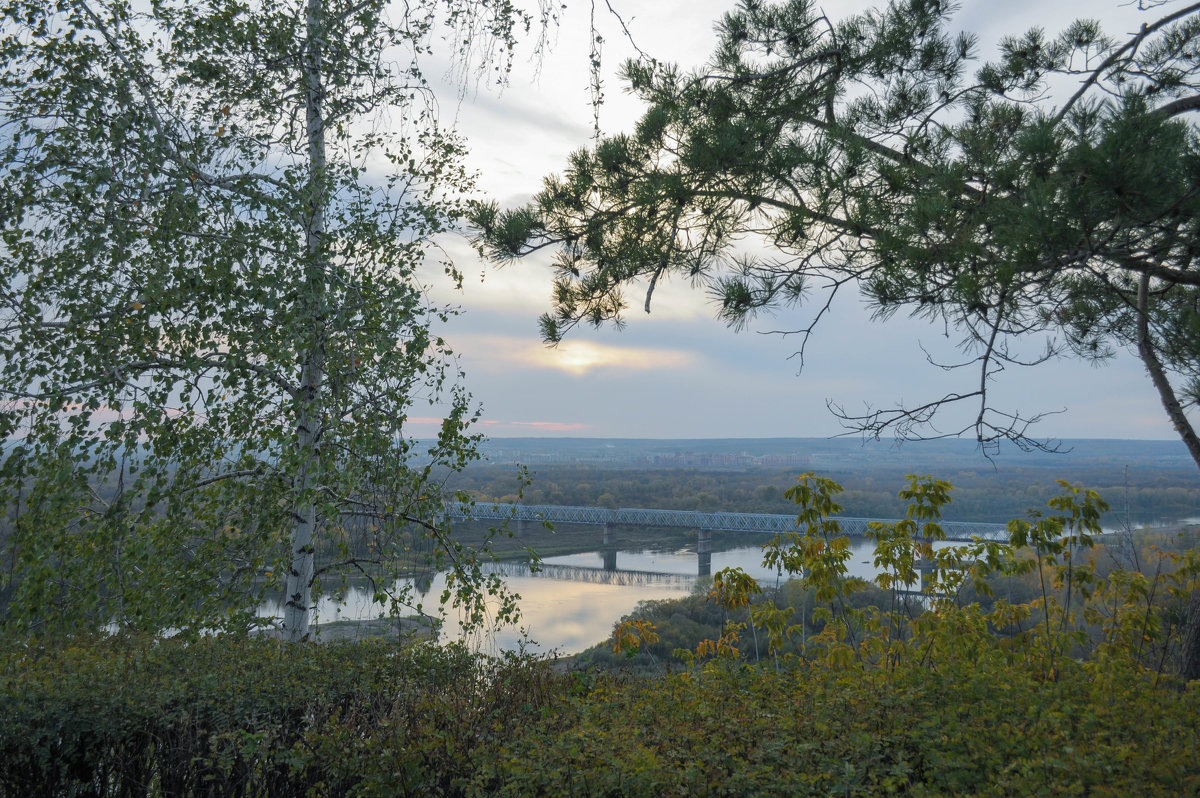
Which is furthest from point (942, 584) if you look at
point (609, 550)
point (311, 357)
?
point (609, 550)

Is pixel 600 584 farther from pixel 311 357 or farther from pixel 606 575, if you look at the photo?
pixel 311 357

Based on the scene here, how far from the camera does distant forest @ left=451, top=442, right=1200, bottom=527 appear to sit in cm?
908

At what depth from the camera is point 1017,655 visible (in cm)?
337

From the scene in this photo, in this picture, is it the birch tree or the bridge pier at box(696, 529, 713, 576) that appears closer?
the birch tree

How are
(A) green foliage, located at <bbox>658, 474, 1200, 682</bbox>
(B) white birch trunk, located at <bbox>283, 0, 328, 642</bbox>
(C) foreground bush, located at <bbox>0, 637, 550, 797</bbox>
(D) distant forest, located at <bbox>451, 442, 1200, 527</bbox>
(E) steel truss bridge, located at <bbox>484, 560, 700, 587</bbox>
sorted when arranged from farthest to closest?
(E) steel truss bridge, located at <bbox>484, 560, 700, 587</bbox> → (D) distant forest, located at <bbox>451, 442, 1200, 527</bbox> → (B) white birch trunk, located at <bbox>283, 0, 328, 642</bbox> → (A) green foliage, located at <bbox>658, 474, 1200, 682</bbox> → (C) foreground bush, located at <bbox>0, 637, 550, 797</bbox>

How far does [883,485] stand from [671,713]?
16671 millimetres

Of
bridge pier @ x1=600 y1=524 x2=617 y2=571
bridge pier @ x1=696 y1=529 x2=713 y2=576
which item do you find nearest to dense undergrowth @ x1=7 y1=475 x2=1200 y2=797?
bridge pier @ x1=696 y1=529 x2=713 y2=576

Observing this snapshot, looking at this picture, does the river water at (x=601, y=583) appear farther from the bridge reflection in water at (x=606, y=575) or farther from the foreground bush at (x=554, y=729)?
the foreground bush at (x=554, y=729)

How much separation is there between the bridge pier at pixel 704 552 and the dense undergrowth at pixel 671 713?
59.9ft

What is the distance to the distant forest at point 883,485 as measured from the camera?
29.8 feet

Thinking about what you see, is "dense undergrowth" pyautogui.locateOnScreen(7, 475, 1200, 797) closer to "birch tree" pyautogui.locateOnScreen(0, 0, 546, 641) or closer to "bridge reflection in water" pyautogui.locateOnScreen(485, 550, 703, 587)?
"birch tree" pyautogui.locateOnScreen(0, 0, 546, 641)

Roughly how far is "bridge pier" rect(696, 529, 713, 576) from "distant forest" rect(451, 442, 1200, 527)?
40.5 inches

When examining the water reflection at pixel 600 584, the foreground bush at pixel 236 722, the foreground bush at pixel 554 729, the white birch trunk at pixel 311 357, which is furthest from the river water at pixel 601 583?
the foreground bush at pixel 554 729

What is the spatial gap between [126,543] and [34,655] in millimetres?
769
